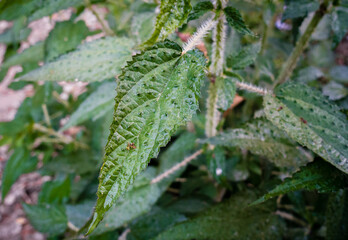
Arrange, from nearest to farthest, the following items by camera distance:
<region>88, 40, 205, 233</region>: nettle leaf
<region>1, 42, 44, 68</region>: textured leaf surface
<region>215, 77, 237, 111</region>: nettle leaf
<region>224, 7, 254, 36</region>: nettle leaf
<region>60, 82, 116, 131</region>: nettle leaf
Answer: <region>88, 40, 205, 233</region>: nettle leaf, <region>224, 7, 254, 36</region>: nettle leaf, <region>215, 77, 237, 111</region>: nettle leaf, <region>60, 82, 116, 131</region>: nettle leaf, <region>1, 42, 44, 68</region>: textured leaf surface

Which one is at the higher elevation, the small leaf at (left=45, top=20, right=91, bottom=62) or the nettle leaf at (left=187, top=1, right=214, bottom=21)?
the nettle leaf at (left=187, top=1, right=214, bottom=21)

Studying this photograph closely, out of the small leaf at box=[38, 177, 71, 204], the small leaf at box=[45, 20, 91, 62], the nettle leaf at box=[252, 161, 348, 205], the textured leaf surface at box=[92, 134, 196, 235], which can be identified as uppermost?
the nettle leaf at box=[252, 161, 348, 205]

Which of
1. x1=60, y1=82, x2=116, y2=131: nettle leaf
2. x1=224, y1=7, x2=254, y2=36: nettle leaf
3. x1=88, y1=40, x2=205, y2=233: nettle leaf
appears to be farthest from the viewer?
x1=60, y1=82, x2=116, y2=131: nettle leaf

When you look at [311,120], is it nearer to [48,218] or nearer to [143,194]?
[143,194]

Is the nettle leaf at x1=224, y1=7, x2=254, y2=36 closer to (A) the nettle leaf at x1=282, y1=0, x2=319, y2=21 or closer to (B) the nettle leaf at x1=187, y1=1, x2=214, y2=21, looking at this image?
(B) the nettle leaf at x1=187, y1=1, x2=214, y2=21

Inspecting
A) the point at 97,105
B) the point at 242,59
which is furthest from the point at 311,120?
the point at 97,105

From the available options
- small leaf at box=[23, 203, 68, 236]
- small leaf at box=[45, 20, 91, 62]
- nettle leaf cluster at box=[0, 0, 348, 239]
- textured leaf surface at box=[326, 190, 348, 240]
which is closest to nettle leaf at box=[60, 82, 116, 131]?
nettle leaf cluster at box=[0, 0, 348, 239]

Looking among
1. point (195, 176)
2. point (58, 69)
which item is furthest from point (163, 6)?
point (195, 176)
